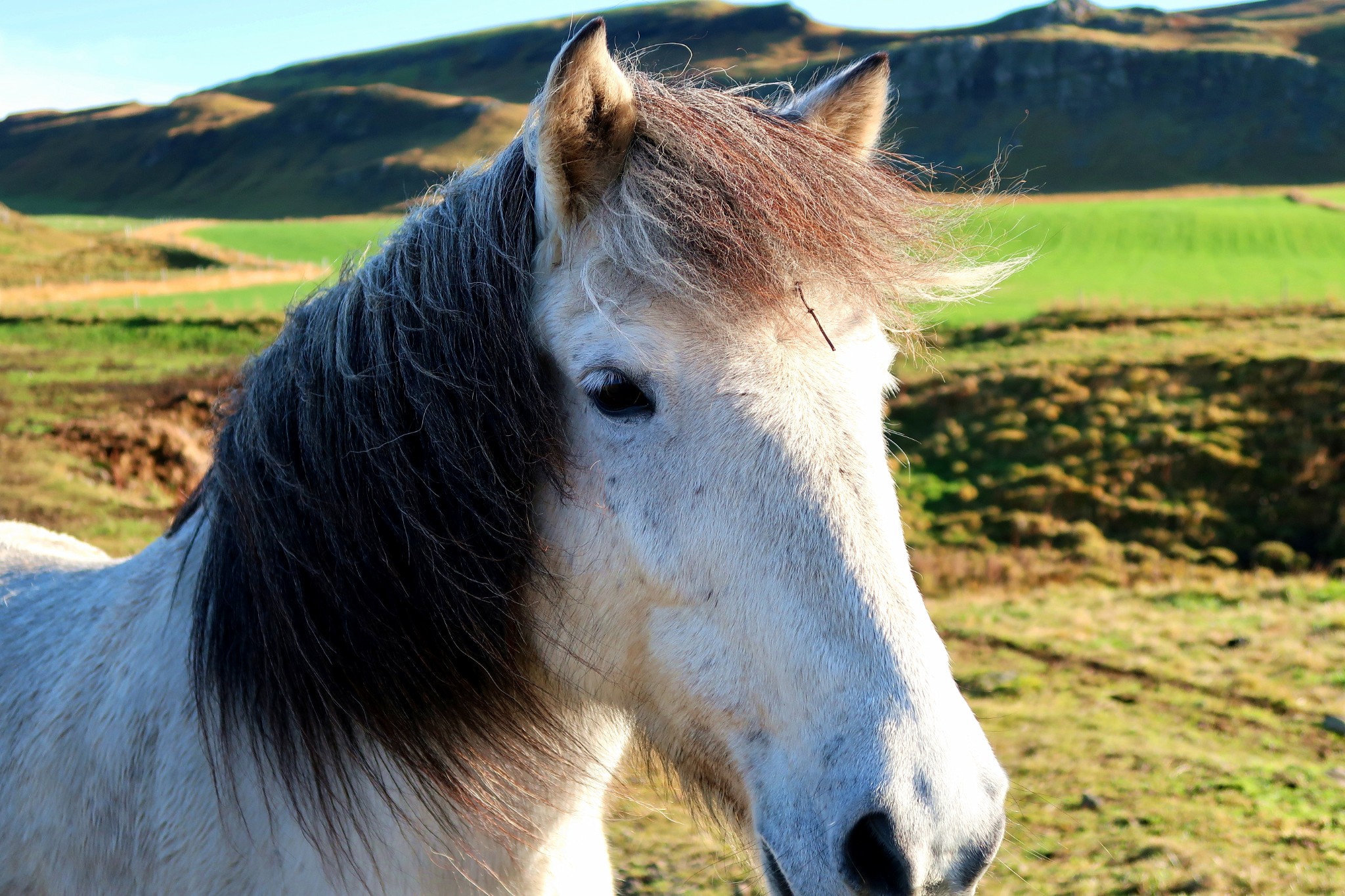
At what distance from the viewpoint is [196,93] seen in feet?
468

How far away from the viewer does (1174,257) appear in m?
38.2

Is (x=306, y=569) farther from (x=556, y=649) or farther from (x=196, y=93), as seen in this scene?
(x=196, y=93)

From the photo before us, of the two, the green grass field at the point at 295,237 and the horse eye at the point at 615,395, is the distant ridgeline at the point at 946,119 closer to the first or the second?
the green grass field at the point at 295,237

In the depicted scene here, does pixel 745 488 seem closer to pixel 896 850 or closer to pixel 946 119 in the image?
pixel 896 850

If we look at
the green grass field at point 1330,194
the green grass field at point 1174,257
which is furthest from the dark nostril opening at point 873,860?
the green grass field at point 1330,194

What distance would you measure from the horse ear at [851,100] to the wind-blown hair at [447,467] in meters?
0.25

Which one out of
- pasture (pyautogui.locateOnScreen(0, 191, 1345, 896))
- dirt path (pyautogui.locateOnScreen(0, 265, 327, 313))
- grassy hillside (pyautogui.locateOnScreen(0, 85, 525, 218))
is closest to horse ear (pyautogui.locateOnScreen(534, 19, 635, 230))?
pasture (pyautogui.locateOnScreen(0, 191, 1345, 896))

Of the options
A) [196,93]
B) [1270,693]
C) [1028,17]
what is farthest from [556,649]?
[196,93]

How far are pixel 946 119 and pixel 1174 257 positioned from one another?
66.0 m

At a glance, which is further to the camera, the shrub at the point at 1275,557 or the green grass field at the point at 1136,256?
the green grass field at the point at 1136,256

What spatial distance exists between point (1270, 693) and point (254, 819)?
732cm

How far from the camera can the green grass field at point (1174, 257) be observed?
27781 millimetres

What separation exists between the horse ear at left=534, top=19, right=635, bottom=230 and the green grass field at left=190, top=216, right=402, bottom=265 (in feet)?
134

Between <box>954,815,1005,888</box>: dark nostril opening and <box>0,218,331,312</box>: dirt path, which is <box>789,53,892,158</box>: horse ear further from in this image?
<box>0,218,331,312</box>: dirt path
